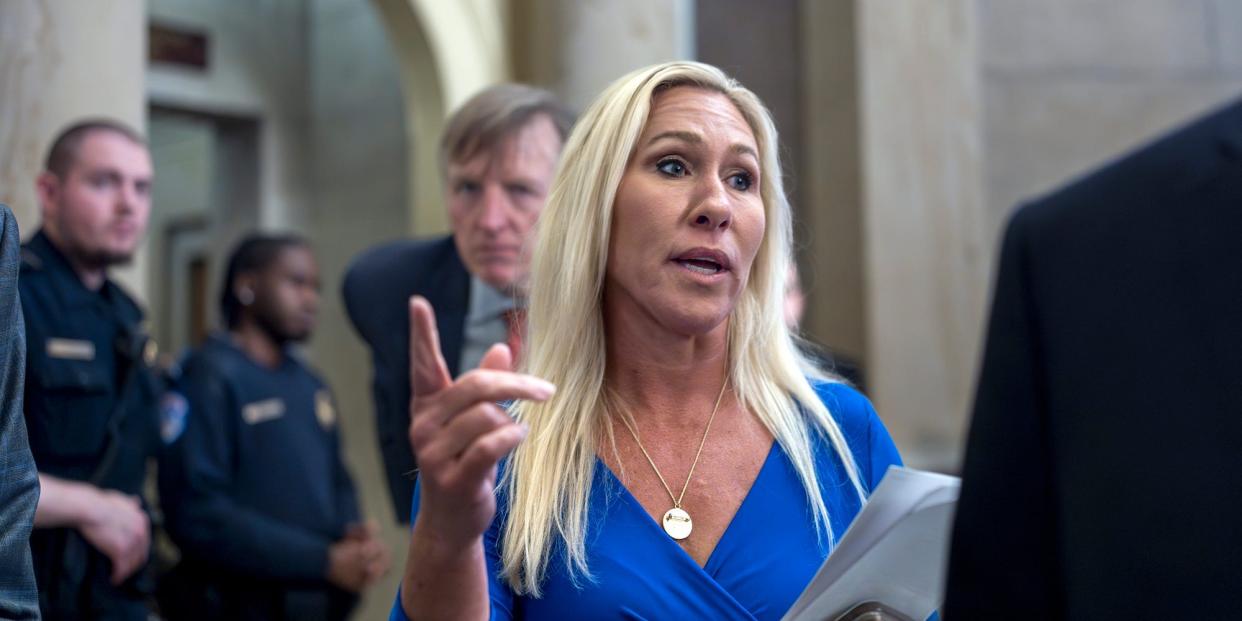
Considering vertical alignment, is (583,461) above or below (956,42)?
below

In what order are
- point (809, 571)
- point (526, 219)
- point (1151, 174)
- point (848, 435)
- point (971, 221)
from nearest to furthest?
point (1151, 174)
point (809, 571)
point (848, 435)
point (526, 219)
point (971, 221)

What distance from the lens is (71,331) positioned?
9.59 feet

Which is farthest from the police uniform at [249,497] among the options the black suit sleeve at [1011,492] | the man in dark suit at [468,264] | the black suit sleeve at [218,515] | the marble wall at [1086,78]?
the marble wall at [1086,78]

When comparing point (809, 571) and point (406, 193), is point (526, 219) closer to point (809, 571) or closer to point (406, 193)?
point (809, 571)

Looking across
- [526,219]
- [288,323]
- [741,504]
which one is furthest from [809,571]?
[288,323]

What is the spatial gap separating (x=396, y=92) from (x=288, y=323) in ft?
6.45

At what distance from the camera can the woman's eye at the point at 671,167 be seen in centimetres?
180

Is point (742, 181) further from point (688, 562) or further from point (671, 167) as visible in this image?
point (688, 562)

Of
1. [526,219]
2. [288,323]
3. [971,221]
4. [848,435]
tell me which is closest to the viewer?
[848,435]

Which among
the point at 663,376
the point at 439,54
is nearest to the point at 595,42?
the point at 439,54

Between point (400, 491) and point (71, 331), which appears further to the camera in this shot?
point (71, 331)

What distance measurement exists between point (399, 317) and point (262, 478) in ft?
5.10

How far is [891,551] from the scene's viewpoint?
145 centimetres

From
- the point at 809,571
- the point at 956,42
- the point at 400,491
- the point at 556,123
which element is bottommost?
the point at 400,491
